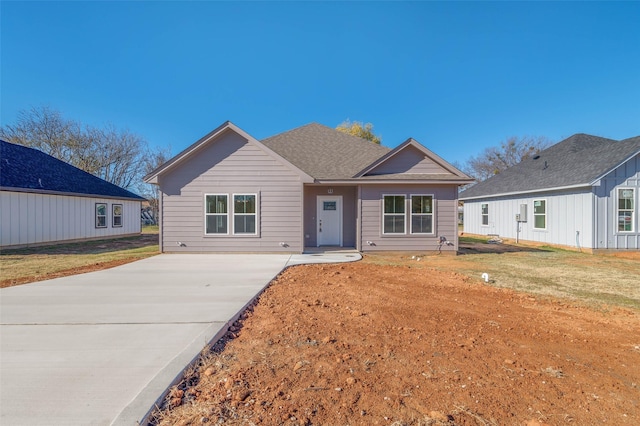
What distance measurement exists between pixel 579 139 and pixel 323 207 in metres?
16.6

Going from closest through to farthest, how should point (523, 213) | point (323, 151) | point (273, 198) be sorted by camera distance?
point (273, 198) → point (323, 151) → point (523, 213)

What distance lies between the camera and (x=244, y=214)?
1078 centimetres

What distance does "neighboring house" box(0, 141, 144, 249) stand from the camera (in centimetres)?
1252

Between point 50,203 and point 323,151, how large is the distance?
13.4 meters

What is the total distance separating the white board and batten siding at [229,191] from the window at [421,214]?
4294mm

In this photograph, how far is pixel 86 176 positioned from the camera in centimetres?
1795

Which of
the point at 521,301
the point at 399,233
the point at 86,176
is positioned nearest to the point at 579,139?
the point at 399,233

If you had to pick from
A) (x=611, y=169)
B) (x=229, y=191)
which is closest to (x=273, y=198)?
(x=229, y=191)

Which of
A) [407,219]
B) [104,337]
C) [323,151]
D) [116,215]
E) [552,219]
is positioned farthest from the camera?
[116,215]

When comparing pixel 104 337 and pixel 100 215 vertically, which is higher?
pixel 100 215

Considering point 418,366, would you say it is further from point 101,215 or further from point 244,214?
point 101,215

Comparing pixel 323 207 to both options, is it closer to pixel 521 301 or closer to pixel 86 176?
pixel 521 301

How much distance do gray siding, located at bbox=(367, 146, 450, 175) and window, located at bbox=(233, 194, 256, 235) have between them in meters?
4.86

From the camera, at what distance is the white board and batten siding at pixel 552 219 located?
464 inches
